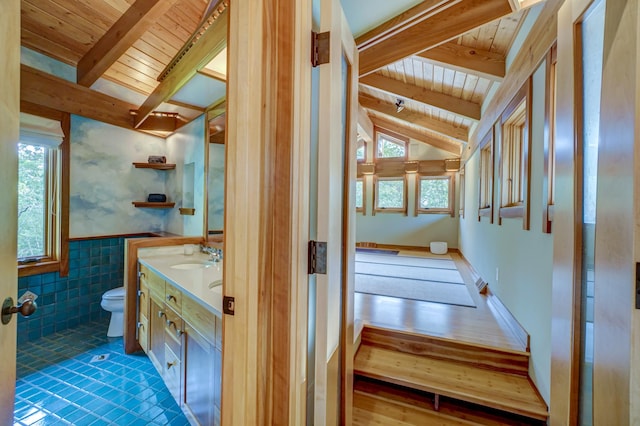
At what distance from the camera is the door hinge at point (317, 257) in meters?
0.84

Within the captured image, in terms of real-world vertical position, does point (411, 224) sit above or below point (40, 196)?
below

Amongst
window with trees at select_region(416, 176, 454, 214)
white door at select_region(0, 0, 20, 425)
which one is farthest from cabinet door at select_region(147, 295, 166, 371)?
window with trees at select_region(416, 176, 454, 214)

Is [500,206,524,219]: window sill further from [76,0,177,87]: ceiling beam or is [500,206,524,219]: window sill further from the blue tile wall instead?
the blue tile wall

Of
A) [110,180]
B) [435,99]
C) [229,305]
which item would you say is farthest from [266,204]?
[435,99]

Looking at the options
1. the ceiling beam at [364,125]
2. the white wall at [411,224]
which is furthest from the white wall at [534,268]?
the white wall at [411,224]

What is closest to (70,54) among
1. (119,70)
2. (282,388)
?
(119,70)

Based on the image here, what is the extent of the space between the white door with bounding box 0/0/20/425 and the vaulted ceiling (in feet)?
4.30

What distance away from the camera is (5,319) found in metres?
0.63

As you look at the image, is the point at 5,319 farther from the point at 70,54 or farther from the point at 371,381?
the point at 70,54

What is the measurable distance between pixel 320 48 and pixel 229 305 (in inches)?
34.7

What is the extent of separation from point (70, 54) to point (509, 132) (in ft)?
15.0

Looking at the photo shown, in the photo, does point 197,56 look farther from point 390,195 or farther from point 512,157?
point 390,195

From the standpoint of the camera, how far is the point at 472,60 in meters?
2.54

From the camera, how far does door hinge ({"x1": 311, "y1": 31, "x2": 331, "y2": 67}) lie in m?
0.85
